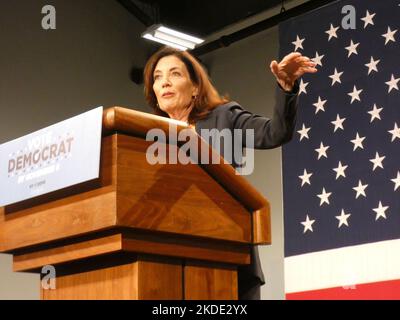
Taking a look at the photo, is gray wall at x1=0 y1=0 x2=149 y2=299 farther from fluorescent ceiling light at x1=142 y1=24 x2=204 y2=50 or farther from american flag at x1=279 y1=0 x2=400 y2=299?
american flag at x1=279 y1=0 x2=400 y2=299

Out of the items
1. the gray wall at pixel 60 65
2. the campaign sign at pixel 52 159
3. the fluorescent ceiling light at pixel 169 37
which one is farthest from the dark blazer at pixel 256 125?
the fluorescent ceiling light at pixel 169 37

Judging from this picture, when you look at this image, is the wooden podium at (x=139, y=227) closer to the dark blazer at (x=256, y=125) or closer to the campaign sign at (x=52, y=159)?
the campaign sign at (x=52, y=159)

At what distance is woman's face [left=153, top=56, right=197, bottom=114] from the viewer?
6.86ft

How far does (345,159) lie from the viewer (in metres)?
4.55

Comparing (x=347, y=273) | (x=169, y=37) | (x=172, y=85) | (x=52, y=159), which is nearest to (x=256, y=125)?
(x=172, y=85)

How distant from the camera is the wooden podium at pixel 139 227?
1.30 metres

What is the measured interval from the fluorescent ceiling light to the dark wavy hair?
3446 mm

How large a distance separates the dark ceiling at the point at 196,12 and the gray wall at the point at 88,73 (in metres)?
0.14

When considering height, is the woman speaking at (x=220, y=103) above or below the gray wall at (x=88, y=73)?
below

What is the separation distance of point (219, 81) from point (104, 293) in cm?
525

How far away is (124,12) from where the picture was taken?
21.4 ft

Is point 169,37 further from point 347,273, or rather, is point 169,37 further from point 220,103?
point 220,103

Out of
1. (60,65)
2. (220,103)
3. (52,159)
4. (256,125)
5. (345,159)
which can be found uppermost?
(60,65)

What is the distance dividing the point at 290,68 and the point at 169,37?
4.14 m
